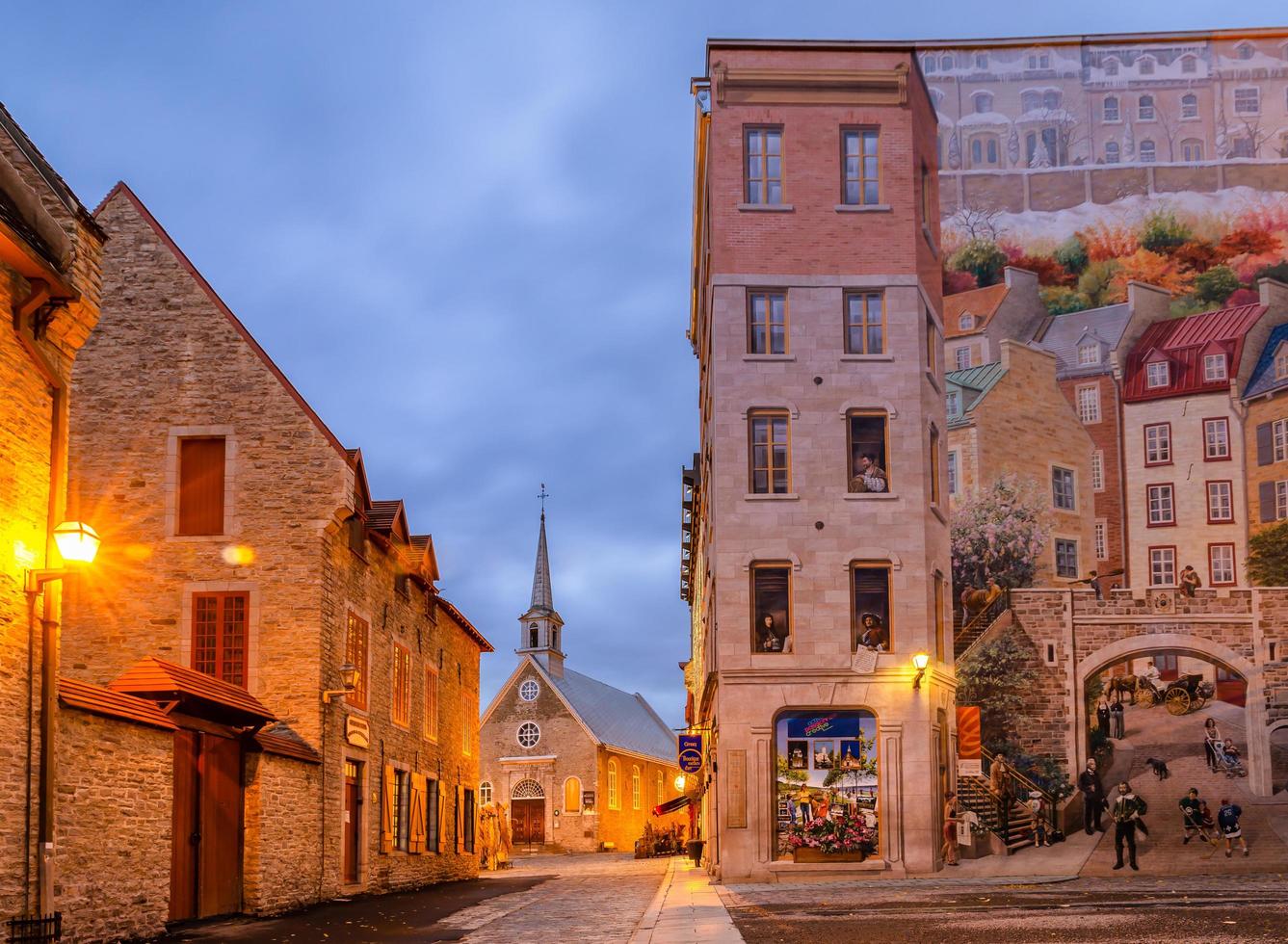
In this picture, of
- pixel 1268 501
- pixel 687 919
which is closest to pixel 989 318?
pixel 1268 501

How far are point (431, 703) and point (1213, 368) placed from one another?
21.1 meters

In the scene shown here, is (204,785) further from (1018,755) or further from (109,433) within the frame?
(1018,755)

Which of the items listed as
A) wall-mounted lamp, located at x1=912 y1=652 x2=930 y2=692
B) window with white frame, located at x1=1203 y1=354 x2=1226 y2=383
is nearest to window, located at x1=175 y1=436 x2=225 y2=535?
wall-mounted lamp, located at x1=912 y1=652 x2=930 y2=692

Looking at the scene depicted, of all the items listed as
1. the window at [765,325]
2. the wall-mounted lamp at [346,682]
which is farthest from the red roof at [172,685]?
the window at [765,325]

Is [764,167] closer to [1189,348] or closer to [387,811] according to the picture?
[1189,348]

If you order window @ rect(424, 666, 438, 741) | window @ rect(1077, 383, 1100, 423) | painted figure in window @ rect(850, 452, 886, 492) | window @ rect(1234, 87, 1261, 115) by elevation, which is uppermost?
window @ rect(1234, 87, 1261, 115)

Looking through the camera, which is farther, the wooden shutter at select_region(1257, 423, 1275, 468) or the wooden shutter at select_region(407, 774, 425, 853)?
the wooden shutter at select_region(1257, 423, 1275, 468)

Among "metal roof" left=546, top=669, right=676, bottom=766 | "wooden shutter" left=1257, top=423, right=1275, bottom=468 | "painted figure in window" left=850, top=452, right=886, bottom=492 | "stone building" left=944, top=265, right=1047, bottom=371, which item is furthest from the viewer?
"metal roof" left=546, top=669, right=676, bottom=766

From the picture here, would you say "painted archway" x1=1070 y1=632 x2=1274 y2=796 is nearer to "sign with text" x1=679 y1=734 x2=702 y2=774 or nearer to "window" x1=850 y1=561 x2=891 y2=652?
"window" x1=850 y1=561 x2=891 y2=652

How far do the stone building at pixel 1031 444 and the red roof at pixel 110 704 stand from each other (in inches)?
948

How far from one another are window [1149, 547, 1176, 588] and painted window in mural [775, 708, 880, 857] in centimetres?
1136

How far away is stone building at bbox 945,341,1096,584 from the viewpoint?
124 feet

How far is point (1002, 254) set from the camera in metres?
39.2

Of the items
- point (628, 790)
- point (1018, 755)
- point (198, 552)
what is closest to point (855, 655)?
point (1018, 755)
